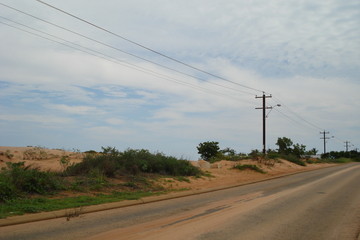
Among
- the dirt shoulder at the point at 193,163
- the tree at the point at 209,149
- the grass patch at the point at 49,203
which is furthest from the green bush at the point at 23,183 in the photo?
the tree at the point at 209,149

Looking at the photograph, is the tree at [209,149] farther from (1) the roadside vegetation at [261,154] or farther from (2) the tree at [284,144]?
(2) the tree at [284,144]

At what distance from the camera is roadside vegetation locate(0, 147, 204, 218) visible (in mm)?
11094

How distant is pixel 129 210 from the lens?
10781 millimetres

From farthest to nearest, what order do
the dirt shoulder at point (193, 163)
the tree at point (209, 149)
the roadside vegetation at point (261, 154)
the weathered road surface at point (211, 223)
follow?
the tree at point (209, 149) → the roadside vegetation at point (261, 154) → the dirt shoulder at point (193, 163) → the weathered road surface at point (211, 223)

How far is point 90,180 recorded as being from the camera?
15516 millimetres

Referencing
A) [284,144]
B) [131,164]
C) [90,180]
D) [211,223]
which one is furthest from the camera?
[284,144]

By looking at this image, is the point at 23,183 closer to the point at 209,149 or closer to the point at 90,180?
the point at 90,180

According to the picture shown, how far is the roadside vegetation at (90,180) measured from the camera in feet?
36.4

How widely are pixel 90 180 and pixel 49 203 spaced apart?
14.2 ft

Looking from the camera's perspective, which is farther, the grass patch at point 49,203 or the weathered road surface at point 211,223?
the grass patch at point 49,203

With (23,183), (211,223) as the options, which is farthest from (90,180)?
(211,223)

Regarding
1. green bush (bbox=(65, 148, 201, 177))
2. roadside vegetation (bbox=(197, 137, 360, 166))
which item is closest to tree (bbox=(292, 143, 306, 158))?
roadside vegetation (bbox=(197, 137, 360, 166))

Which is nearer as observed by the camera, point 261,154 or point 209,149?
point 261,154

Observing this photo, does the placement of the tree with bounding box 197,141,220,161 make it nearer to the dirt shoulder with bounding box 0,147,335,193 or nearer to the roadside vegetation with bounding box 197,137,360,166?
the roadside vegetation with bounding box 197,137,360,166
